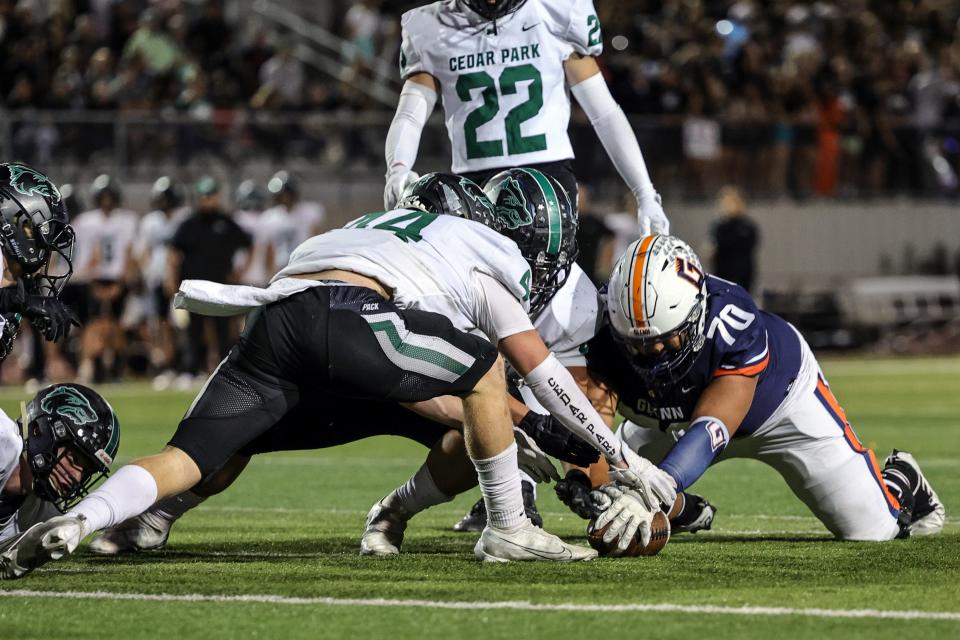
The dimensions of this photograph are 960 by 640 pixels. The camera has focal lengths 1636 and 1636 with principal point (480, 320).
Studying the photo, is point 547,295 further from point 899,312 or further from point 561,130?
point 899,312

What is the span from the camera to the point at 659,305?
5094 mm

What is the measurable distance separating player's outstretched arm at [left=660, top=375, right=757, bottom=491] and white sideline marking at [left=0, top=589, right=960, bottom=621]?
0.97m

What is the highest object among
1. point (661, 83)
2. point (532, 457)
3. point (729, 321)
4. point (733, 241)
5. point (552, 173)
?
point (552, 173)

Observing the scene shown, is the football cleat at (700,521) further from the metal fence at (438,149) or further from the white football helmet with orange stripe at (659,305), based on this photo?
the metal fence at (438,149)

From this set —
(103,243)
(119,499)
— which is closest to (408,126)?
(119,499)

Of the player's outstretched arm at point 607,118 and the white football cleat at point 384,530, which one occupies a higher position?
the player's outstretched arm at point 607,118

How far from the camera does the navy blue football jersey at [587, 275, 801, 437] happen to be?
5.31 meters

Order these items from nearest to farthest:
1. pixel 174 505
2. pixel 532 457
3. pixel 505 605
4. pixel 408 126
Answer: pixel 505 605
pixel 532 457
pixel 174 505
pixel 408 126

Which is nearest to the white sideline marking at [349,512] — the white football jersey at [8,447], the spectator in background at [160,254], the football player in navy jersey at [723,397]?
the football player in navy jersey at [723,397]

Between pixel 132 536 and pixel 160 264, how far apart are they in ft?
33.9

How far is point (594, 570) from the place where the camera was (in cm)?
475

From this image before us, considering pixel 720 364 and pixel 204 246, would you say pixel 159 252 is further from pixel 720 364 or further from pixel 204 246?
pixel 720 364

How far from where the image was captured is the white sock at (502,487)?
4838 mm

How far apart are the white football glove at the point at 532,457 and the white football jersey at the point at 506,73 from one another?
5.47ft
